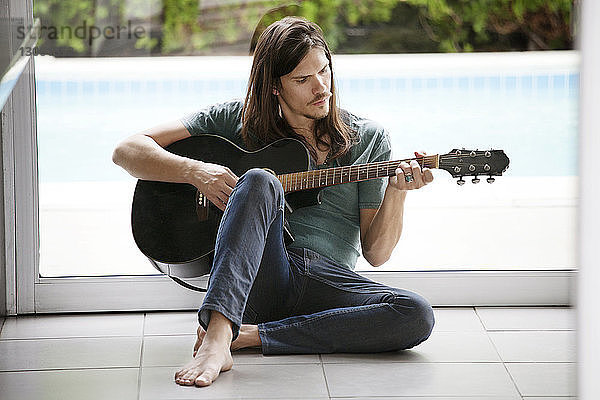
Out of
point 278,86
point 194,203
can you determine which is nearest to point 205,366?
point 194,203

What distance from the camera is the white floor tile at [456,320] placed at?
2477 mm

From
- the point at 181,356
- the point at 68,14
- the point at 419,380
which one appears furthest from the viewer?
the point at 181,356

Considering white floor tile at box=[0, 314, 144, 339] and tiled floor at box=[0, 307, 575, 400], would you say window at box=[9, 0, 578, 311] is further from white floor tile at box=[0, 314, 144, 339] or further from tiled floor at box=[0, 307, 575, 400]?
tiled floor at box=[0, 307, 575, 400]

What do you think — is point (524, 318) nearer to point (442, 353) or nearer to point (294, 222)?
point (442, 353)

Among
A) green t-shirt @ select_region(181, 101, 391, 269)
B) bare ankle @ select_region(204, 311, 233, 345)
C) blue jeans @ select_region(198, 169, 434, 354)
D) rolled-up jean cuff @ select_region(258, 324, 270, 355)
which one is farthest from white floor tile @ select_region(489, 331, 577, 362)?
bare ankle @ select_region(204, 311, 233, 345)

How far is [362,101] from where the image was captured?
247 cm

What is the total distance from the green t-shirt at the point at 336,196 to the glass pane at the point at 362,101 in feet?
0.18

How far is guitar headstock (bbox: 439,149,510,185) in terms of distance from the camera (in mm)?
2281

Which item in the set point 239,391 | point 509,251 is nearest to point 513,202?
point 509,251

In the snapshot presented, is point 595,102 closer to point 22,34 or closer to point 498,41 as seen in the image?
point 498,41

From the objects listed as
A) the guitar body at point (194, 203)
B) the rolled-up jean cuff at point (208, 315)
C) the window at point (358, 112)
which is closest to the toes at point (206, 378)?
the rolled-up jean cuff at point (208, 315)

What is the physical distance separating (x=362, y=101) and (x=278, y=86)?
25 cm

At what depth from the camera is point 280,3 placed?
2297 millimetres

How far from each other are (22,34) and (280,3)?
645 mm
